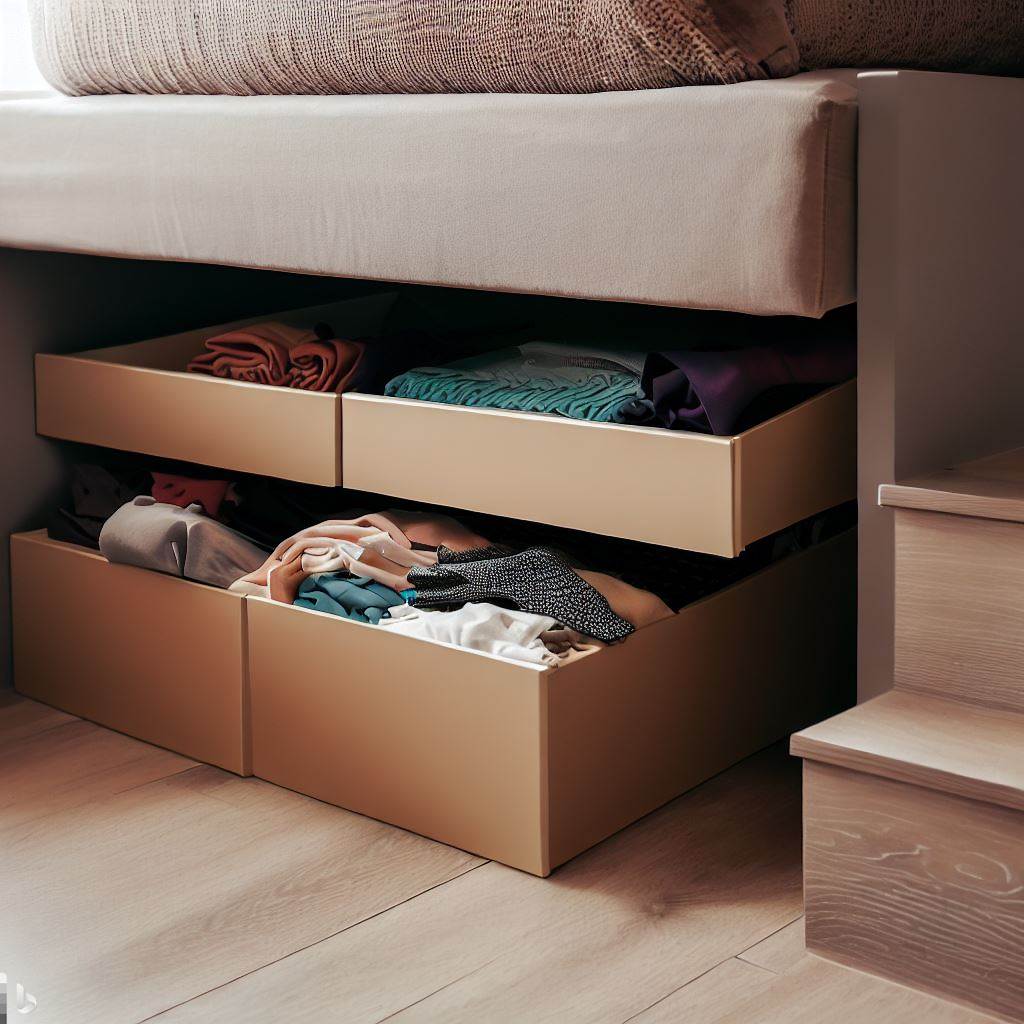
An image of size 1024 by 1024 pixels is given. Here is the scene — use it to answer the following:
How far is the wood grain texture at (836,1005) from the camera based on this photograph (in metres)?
1.10

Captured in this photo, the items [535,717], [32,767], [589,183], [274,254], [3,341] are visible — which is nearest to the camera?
[589,183]

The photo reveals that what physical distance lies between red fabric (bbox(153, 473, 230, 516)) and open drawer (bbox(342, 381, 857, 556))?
33cm

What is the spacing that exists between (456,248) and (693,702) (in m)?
0.56

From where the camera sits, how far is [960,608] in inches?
48.7

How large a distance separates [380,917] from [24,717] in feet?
2.36

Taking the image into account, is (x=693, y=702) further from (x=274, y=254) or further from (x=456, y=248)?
(x=274, y=254)

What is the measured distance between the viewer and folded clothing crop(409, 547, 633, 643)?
1.37m

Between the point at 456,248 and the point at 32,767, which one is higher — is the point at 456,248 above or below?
above

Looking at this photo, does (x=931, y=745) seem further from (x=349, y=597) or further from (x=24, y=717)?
(x=24, y=717)

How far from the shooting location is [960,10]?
143 cm

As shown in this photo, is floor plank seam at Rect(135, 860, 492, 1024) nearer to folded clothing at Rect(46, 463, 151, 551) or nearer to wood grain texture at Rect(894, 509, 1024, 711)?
wood grain texture at Rect(894, 509, 1024, 711)

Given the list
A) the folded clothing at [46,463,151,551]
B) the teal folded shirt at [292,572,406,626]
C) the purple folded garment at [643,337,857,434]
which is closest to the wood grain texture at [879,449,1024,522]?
the purple folded garment at [643,337,857,434]

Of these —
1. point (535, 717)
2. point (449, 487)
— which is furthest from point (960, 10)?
point (535, 717)

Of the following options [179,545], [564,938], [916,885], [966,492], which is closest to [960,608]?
[966,492]
